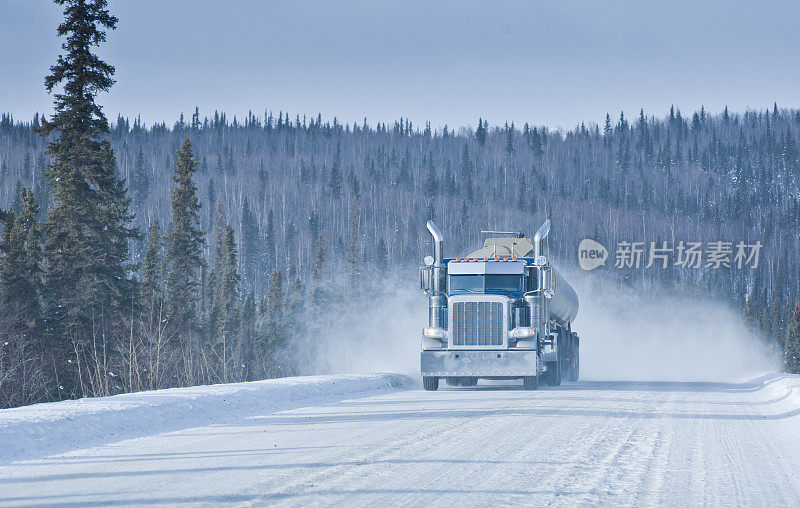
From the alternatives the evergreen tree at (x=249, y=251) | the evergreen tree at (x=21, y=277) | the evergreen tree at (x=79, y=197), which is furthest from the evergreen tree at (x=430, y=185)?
the evergreen tree at (x=79, y=197)

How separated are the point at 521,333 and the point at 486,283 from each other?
5.72 ft

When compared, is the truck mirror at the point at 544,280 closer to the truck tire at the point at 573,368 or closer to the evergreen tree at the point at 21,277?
the truck tire at the point at 573,368

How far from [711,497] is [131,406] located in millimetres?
8544

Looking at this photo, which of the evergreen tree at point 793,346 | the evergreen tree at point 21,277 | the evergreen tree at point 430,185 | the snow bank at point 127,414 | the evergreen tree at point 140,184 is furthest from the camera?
the evergreen tree at point 430,185

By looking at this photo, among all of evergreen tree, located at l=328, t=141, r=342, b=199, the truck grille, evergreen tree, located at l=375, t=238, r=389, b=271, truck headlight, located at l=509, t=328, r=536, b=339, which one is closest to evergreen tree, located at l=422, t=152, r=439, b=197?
evergreen tree, located at l=328, t=141, r=342, b=199

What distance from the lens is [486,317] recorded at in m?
22.2

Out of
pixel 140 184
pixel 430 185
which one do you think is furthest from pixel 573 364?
pixel 140 184

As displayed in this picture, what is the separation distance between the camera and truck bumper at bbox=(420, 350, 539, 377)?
22.0 metres

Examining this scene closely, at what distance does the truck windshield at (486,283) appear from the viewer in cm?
2294

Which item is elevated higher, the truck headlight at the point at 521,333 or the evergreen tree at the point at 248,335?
the truck headlight at the point at 521,333

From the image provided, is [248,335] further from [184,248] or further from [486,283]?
[486,283]

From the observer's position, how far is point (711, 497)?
7.54 m

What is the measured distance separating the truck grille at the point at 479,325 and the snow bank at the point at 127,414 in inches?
169

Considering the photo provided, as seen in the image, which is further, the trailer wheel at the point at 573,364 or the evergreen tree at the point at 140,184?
the evergreen tree at the point at 140,184
